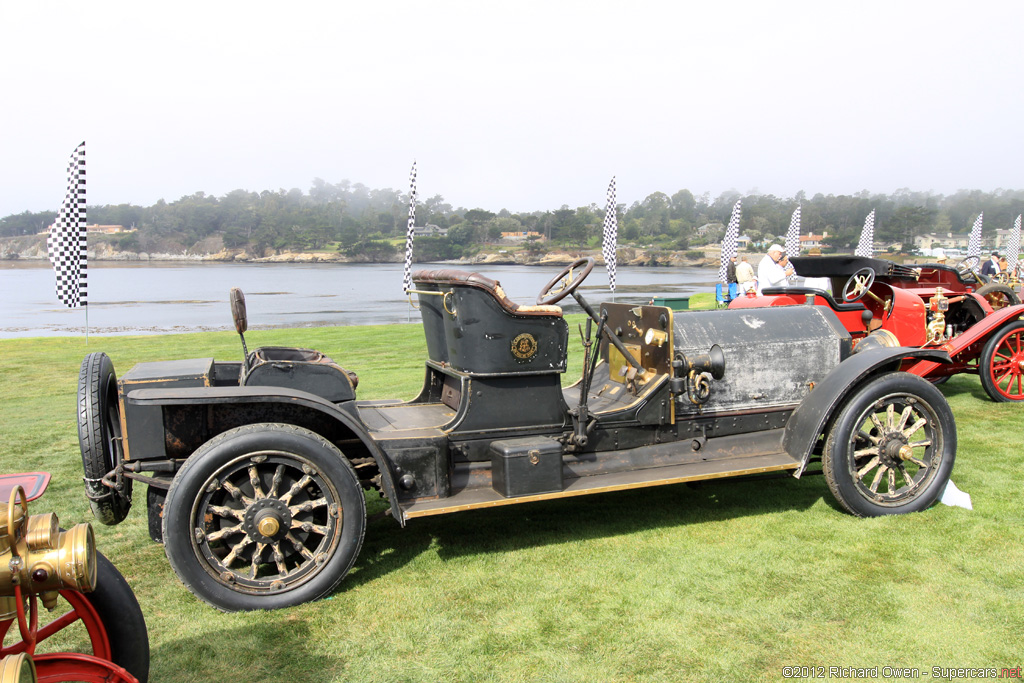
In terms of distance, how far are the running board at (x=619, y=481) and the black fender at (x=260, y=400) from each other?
23 centimetres

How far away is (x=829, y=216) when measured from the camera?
5791cm

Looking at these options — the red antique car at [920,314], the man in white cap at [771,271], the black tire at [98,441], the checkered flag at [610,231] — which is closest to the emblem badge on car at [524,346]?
the black tire at [98,441]

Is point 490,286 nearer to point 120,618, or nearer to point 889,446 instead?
point 120,618

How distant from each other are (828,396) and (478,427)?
7.16 ft

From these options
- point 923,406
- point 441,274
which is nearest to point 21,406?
point 441,274

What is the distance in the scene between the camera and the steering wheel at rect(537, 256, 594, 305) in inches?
167

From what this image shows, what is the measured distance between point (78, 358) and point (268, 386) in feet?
36.3

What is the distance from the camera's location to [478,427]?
13.5 feet

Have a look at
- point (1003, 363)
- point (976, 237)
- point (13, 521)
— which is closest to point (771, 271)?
point (1003, 363)

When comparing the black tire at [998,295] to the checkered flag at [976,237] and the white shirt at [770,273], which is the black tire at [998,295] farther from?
the checkered flag at [976,237]

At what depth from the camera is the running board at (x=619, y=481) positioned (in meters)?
3.74

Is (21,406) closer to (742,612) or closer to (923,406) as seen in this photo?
(742,612)

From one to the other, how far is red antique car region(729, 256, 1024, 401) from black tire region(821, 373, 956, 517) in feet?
8.97

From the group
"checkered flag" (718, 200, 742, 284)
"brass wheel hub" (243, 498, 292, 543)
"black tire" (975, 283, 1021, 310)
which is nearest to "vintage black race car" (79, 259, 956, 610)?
"brass wheel hub" (243, 498, 292, 543)
